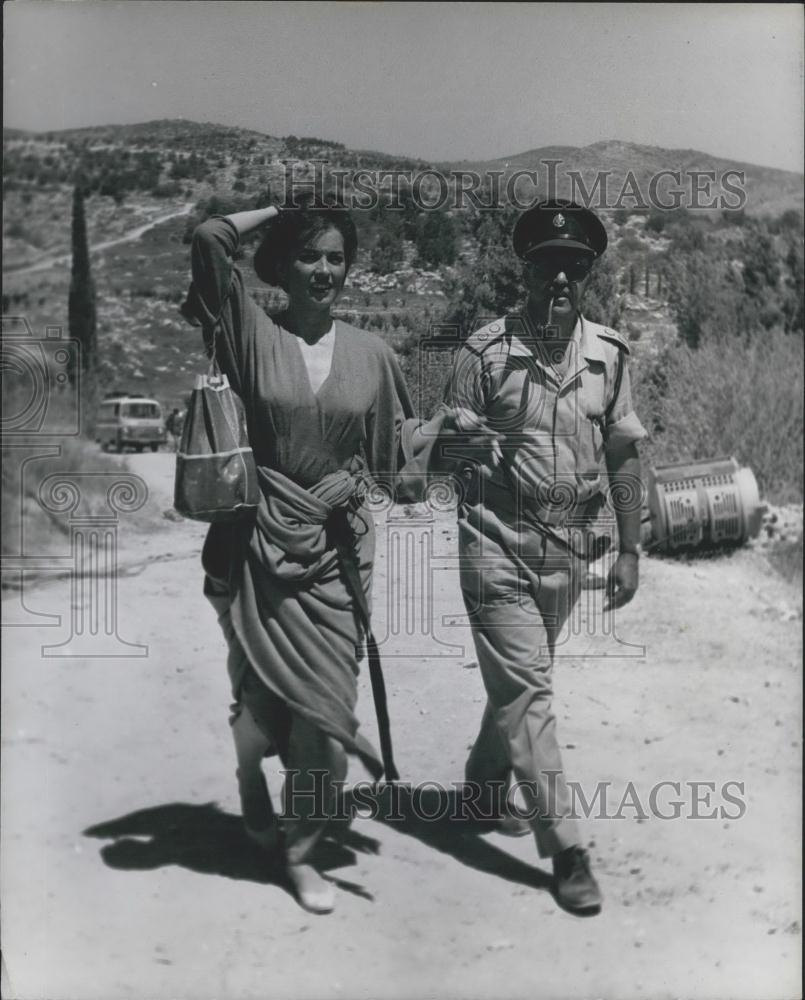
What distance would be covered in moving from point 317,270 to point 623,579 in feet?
4.64

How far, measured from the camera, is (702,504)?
14.8 ft

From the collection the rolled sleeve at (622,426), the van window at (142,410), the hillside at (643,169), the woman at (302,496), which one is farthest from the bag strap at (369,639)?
the hillside at (643,169)

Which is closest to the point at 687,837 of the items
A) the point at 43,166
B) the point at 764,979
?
the point at 764,979

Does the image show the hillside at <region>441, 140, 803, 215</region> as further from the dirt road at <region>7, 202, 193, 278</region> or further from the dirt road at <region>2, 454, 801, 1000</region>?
the dirt road at <region>2, 454, 801, 1000</region>

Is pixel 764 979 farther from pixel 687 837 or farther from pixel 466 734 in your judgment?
pixel 466 734

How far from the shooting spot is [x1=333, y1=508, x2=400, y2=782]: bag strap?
165 inches

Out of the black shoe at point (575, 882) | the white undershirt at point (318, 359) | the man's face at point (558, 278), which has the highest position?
the man's face at point (558, 278)

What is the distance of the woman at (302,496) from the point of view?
4125 millimetres

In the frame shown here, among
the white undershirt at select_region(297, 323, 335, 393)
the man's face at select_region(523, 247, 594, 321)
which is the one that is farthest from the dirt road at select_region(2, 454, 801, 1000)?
the man's face at select_region(523, 247, 594, 321)

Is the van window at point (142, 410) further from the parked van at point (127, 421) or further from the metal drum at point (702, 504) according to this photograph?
the metal drum at point (702, 504)

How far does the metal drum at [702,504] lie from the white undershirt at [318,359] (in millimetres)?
1170

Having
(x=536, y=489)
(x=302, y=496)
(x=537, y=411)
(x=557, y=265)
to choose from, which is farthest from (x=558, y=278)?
(x=302, y=496)

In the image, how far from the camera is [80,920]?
4387 mm

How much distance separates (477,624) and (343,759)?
2.00 feet
